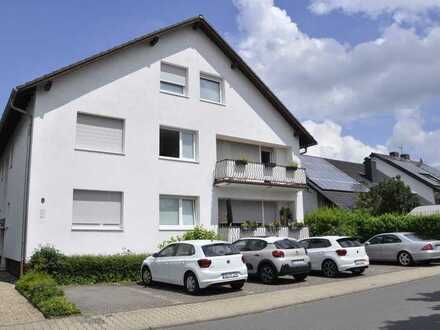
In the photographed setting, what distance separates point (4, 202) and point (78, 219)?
619 centimetres

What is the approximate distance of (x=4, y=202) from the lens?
68.4 ft

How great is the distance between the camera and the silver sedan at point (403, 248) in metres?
19.9

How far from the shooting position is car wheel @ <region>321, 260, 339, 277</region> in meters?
16.6

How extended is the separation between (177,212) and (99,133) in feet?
15.3

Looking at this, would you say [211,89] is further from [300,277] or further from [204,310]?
[204,310]

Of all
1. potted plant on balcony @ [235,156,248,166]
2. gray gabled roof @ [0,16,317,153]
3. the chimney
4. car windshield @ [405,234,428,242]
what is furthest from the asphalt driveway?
the chimney

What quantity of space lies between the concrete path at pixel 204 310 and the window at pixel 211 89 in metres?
10.6

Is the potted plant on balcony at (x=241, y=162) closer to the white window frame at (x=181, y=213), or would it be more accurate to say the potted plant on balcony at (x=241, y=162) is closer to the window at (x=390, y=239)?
the white window frame at (x=181, y=213)

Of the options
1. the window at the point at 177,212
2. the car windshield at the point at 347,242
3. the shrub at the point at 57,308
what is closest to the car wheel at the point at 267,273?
the car windshield at the point at 347,242

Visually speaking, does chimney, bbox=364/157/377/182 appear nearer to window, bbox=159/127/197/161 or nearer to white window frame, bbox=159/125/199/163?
white window frame, bbox=159/125/199/163

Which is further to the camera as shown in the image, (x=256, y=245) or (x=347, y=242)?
(x=347, y=242)

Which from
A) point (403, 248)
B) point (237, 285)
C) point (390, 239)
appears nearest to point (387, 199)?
point (390, 239)

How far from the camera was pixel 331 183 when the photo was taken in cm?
3238

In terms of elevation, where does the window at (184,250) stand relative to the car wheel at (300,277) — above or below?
above
